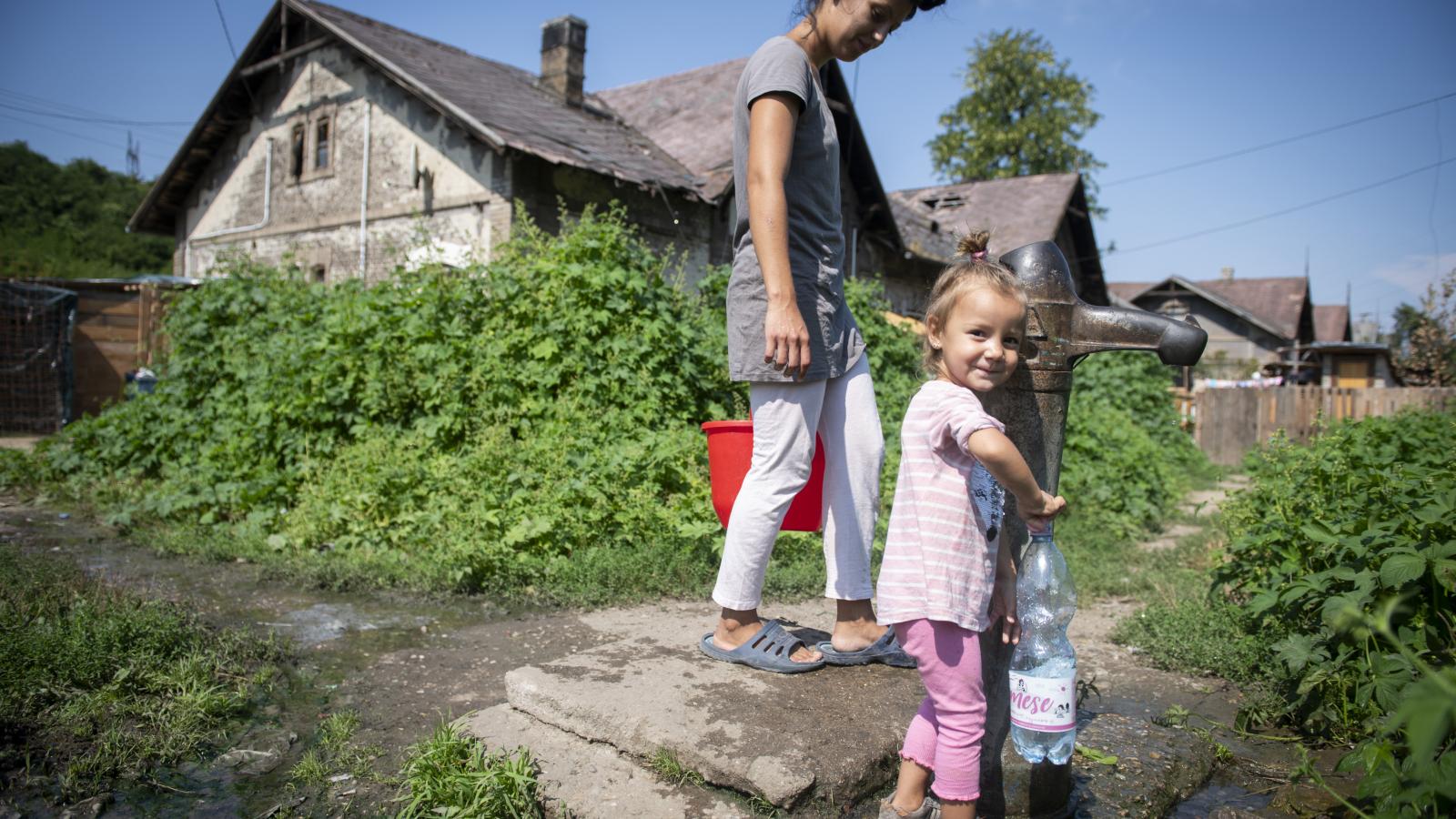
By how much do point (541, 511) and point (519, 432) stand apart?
96 centimetres

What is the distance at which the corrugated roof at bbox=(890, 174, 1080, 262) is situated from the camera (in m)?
19.4

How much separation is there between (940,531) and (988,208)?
22.3m

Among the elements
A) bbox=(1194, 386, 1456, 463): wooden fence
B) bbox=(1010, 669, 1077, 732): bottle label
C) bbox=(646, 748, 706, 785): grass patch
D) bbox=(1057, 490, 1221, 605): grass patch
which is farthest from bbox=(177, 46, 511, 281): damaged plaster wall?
bbox=(1194, 386, 1456, 463): wooden fence

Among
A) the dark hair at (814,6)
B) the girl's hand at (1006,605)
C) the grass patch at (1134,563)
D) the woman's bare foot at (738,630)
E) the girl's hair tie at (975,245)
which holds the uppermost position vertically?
the dark hair at (814,6)

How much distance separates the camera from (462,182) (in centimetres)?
1147

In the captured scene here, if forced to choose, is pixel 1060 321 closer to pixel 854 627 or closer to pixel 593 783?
pixel 854 627

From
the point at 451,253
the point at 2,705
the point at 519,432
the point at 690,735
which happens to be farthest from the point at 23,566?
the point at 451,253

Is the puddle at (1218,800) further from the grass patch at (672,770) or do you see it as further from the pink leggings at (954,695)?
the grass patch at (672,770)

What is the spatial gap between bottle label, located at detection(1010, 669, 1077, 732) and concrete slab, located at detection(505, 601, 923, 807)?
0.40m

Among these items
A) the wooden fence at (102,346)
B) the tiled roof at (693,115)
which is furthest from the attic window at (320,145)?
the tiled roof at (693,115)

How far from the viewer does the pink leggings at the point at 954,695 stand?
1.78 m

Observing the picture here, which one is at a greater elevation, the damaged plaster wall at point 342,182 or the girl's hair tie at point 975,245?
the damaged plaster wall at point 342,182

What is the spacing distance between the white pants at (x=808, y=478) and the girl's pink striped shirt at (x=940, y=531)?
0.56 m

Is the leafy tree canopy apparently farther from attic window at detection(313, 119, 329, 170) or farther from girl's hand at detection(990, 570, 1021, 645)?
girl's hand at detection(990, 570, 1021, 645)
